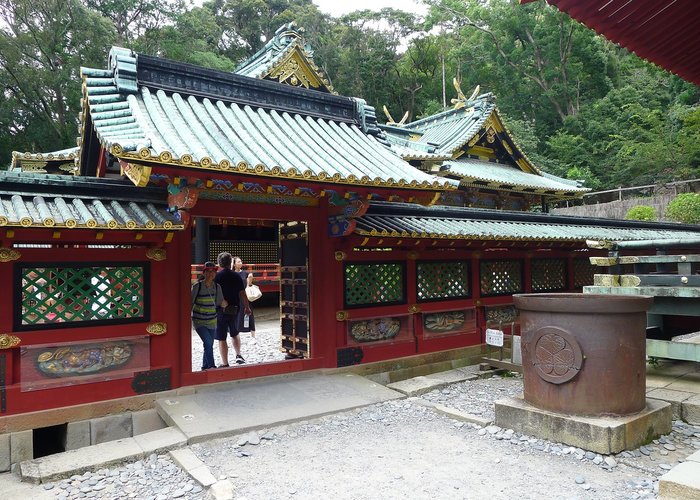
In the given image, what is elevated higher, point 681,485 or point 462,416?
point 681,485

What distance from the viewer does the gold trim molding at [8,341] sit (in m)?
5.26

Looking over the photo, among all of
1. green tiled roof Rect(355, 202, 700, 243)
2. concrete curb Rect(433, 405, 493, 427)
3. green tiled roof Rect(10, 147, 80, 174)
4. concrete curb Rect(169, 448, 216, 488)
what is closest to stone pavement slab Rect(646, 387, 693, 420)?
concrete curb Rect(433, 405, 493, 427)

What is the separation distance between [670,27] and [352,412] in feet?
18.0

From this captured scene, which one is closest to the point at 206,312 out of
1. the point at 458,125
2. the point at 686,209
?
the point at 458,125

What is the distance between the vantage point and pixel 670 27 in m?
4.67

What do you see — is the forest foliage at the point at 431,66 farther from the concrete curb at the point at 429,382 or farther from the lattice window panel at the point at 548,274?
the concrete curb at the point at 429,382

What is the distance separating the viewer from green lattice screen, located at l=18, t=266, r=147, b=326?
18.1 feet

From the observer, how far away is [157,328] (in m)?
6.25

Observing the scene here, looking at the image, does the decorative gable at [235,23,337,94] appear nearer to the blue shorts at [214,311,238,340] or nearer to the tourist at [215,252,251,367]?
the tourist at [215,252,251,367]

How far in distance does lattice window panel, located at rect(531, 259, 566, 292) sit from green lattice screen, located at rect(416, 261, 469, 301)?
7.61 ft

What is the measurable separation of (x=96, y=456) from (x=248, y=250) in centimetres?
1582

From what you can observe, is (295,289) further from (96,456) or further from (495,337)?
(96,456)

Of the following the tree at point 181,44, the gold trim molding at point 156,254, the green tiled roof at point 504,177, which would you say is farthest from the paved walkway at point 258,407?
the tree at point 181,44

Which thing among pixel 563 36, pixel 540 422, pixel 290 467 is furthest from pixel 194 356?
pixel 563 36
